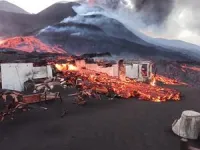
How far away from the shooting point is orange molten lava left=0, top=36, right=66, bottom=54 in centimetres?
4618

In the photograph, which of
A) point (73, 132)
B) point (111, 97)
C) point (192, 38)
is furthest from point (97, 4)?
point (73, 132)

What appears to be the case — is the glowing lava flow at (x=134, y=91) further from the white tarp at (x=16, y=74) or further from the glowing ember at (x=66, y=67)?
the glowing ember at (x=66, y=67)

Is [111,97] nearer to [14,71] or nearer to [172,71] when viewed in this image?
[14,71]

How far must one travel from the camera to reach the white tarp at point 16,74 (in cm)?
2195

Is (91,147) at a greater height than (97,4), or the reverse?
(97,4)

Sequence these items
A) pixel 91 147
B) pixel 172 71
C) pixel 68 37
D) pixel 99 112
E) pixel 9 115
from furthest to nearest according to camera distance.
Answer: pixel 68 37
pixel 172 71
pixel 99 112
pixel 9 115
pixel 91 147

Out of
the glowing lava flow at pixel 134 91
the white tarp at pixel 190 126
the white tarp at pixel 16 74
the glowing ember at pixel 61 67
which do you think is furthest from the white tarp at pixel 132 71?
the white tarp at pixel 190 126

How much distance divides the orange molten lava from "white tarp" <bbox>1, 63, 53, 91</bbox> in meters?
23.8

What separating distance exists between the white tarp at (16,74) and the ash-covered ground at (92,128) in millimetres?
6400

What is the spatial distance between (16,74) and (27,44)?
2694cm

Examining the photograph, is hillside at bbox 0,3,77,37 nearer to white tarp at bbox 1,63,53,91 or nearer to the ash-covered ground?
white tarp at bbox 1,63,53,91

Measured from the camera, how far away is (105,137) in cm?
1121

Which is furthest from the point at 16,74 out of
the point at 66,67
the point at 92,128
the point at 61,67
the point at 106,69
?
the point at 106,69

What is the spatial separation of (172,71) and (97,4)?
23.9m
